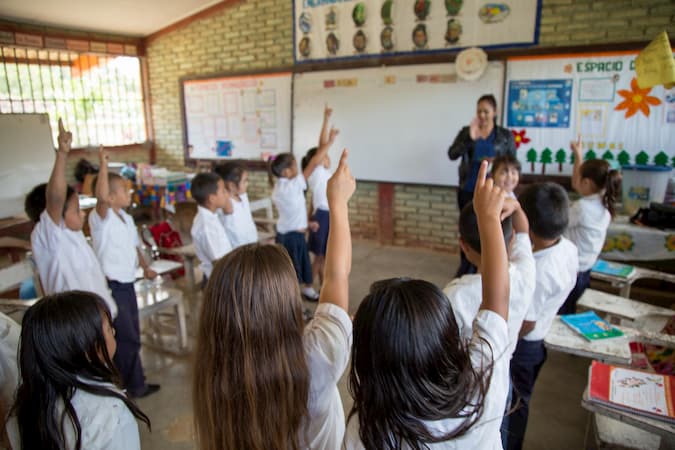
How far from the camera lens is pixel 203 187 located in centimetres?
263

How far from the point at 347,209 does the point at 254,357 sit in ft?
2.26

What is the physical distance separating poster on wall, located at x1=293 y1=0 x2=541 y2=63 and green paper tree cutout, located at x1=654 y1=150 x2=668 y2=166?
1437mm

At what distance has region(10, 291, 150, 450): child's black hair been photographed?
110cm

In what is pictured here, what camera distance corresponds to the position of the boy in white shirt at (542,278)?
1.70 m

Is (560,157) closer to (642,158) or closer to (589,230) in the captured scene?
(642,158)

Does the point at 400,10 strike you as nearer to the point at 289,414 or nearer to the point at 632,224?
the point at 632,224

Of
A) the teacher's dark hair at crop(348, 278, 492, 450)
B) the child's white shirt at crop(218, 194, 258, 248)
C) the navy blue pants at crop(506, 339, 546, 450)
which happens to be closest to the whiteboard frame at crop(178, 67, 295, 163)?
the child's white shirt at crop(218, 194, 258, 248)

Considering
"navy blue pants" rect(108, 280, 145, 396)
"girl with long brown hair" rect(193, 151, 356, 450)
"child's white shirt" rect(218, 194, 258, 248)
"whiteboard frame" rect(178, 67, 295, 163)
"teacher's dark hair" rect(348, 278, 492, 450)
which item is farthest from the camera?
"whiteboard frame" rect(178, 67, 295, 163)

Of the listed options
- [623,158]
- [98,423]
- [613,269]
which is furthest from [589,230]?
[98,423]

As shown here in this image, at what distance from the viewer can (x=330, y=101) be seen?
5.39 metres

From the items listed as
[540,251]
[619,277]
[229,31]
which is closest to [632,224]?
→ [619,277]

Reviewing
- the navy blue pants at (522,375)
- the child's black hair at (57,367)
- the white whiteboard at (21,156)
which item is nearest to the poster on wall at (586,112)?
the navy blue pants at (522,375)

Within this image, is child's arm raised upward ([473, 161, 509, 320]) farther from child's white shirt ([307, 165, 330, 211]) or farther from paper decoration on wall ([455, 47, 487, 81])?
paper decoration on wall ([455, 47, 487, 81])

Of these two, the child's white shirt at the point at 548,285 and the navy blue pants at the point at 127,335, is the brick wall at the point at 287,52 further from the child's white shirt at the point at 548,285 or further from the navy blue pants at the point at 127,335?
the navy blue pants at the point at 127,335
